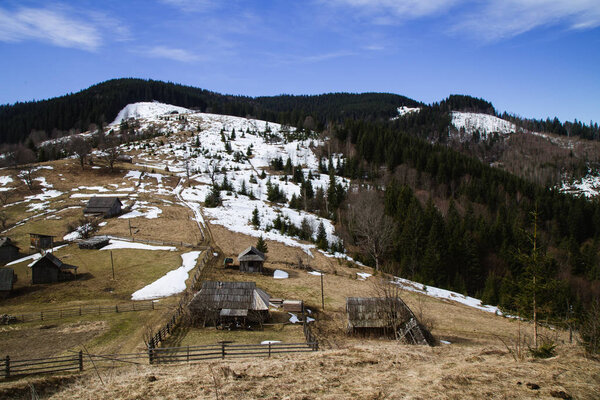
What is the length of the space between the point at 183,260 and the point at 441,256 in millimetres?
44706

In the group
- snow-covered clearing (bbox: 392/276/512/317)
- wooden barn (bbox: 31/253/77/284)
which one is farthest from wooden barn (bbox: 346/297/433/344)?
wooden barn (bbox: 31/253/77/284)

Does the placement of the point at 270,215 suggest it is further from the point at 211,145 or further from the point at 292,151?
the point at 211,145

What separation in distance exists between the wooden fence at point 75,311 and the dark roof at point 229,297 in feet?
19.7

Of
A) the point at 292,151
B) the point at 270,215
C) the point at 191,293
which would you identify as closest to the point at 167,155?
the point at 292,151

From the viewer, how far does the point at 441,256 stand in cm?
5672

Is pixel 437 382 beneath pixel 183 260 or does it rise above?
above

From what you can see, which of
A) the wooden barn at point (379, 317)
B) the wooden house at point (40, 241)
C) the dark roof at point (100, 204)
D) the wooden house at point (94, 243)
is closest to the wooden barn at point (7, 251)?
the wooden house at point (40, 241)

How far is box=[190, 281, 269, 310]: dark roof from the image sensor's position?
29916 millimetres

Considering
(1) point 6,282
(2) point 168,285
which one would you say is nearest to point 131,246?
(1) point 6,282

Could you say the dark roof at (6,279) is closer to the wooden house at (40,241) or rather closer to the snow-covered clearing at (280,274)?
the wooden house at (40,241)

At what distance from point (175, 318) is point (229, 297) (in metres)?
5.26

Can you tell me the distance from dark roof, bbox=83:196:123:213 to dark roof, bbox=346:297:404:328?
58221mm

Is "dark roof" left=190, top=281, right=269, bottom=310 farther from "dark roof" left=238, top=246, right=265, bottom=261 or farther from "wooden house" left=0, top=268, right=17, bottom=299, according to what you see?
"wooden house" left=0, top=268, right=17, bottom=299

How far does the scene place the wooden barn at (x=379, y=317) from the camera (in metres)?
27.6
